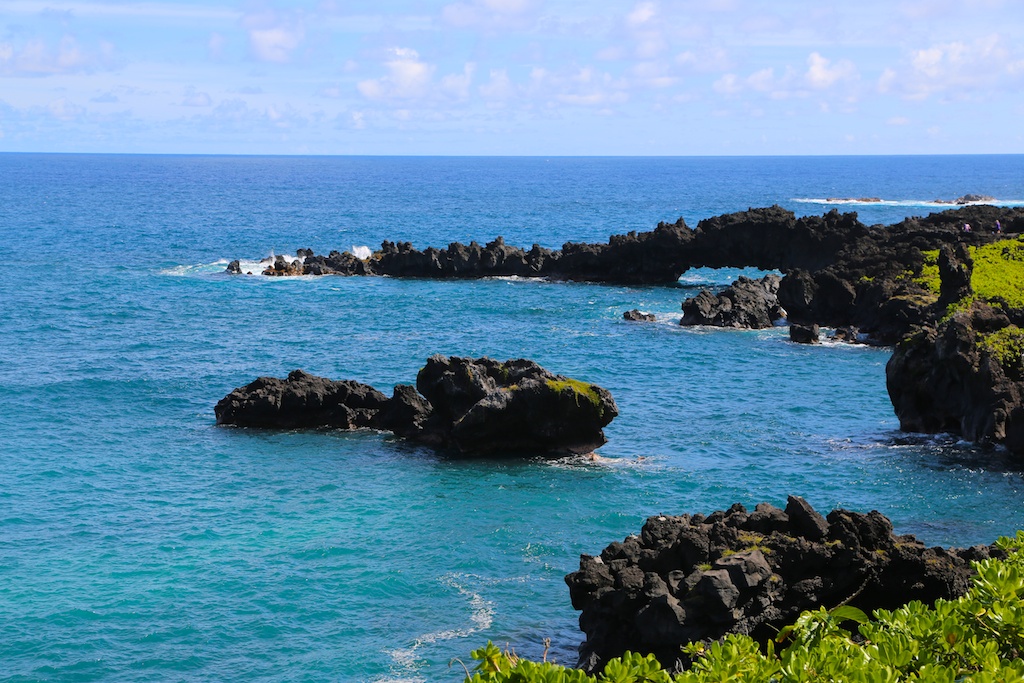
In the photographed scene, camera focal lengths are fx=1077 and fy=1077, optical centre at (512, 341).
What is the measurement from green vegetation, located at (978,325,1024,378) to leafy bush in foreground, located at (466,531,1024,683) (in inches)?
1391

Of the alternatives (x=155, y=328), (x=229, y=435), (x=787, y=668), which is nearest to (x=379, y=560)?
(x=229, y=435)

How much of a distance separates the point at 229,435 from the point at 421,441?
9.42 metres

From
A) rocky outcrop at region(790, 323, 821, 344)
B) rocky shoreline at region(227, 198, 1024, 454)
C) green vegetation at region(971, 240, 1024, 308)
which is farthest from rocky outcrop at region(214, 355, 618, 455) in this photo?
rocky outcrop at region(790, 323, 821, 344)

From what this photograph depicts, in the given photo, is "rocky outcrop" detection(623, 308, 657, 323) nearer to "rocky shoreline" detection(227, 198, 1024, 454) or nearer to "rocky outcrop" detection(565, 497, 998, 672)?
"rocky shoreline" detection(227, 198, 1024, 454)

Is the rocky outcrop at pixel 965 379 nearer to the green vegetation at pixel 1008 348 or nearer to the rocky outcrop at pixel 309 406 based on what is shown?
the green vegetation at pixel 1008 348

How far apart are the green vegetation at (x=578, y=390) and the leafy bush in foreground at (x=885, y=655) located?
104 feet

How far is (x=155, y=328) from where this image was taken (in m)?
79.5

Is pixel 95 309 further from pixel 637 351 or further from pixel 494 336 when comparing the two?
pixel 637 351

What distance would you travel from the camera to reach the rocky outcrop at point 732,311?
261ft

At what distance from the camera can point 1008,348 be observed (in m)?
48.2

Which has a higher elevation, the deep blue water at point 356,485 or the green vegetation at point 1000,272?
the green vegetation at point 1000,272

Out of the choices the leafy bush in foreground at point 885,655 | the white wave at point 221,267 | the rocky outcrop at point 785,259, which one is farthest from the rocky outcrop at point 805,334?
the leafy bush in foreground at point 885,655

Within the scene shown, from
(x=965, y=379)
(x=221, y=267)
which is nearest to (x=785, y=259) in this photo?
(x=965, y=379)

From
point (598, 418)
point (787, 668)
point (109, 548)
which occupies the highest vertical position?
point (787, 668)
